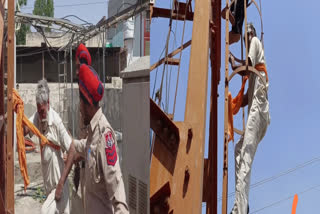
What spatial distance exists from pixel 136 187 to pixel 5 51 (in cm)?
82

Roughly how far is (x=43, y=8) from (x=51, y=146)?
61 cm

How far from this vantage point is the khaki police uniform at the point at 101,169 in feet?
7.64

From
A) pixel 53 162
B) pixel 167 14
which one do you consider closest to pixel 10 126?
pixel 53 162

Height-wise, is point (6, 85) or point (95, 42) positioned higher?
point (95, 42)

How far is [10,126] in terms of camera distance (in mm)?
2156

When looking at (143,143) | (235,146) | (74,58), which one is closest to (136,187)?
(143,143)

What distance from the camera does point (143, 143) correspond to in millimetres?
2316

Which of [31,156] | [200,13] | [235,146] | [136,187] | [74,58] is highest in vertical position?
[200,13]

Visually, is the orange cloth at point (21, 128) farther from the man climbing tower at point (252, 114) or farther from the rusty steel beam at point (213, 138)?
the man climbing tower at point (252, 114)

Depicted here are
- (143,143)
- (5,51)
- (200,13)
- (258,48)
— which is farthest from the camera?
(258,48)

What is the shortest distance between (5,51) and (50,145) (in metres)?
0.46

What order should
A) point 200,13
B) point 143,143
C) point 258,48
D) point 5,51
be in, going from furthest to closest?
point 258,48 → point 200,13 → point 143,143 → point 5,51

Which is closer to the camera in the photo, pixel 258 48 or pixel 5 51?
pixel 5 51

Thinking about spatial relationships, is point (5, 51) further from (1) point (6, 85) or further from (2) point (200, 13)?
(2) point (200, 13)
